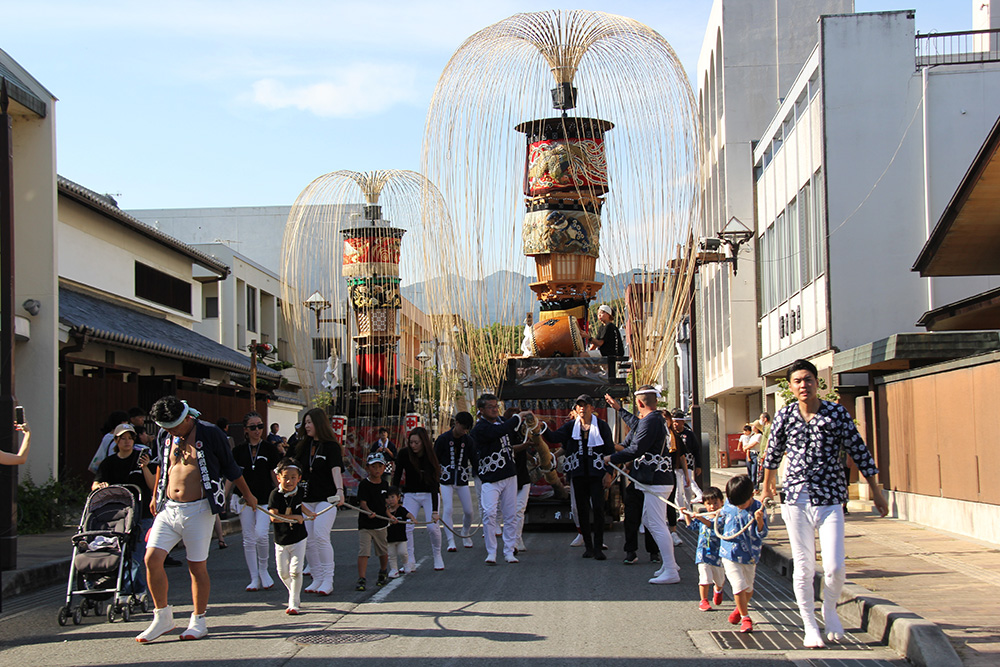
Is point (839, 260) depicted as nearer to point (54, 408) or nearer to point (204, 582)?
point (54, 408)

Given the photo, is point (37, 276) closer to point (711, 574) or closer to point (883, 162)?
point (711, 574)

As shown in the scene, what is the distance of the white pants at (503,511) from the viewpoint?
39.8ft

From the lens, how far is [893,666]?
6590 mm

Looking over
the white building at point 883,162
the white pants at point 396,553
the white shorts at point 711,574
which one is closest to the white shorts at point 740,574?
the white shorts at point 711,574

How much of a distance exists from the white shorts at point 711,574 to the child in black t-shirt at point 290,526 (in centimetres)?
342

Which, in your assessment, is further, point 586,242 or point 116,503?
point 586,242

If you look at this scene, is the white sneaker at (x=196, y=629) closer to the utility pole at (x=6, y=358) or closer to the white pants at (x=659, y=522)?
the utility pole at (x=6, y=358)

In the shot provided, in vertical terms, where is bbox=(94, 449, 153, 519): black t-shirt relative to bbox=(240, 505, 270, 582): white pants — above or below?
above

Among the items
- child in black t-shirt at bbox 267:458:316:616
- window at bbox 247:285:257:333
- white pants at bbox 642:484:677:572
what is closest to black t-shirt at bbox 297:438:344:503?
child in black t-shirt at bbox 267:458:316:616

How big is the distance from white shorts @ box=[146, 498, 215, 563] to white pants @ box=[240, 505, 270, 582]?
2.53m

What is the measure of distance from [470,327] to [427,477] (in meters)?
3.53

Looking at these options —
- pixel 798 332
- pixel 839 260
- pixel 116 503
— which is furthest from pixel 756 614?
pixel 798 332

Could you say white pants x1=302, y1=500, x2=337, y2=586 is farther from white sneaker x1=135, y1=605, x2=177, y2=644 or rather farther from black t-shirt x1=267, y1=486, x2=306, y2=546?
white sneaker x1=135, y1=605, x2=177, y2=644

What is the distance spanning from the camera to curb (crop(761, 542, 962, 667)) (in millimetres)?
6496
